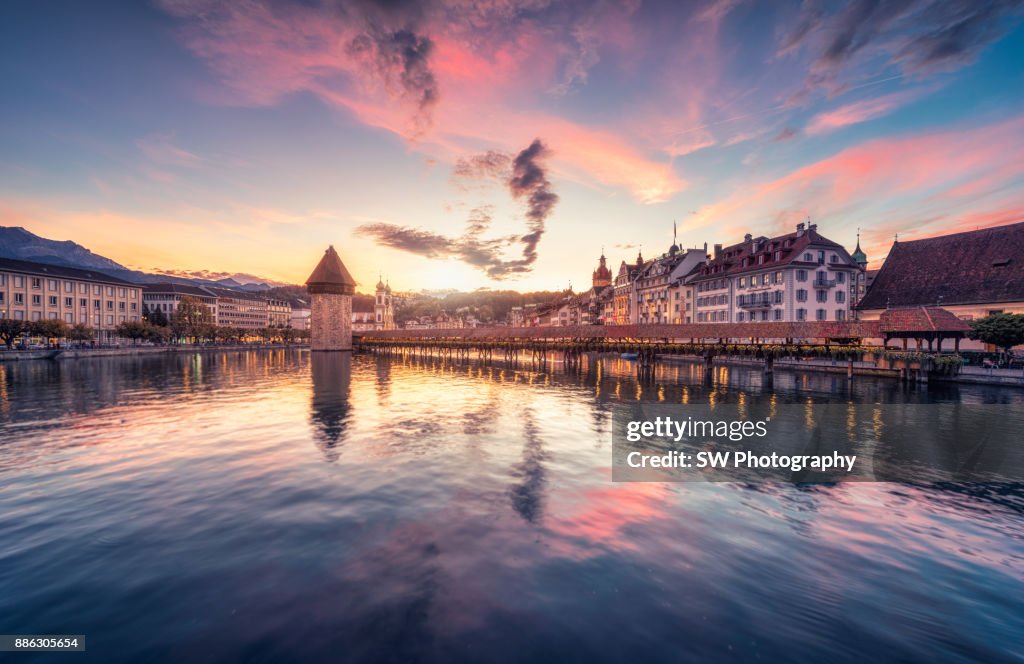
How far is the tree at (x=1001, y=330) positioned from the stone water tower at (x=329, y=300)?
3593 inches

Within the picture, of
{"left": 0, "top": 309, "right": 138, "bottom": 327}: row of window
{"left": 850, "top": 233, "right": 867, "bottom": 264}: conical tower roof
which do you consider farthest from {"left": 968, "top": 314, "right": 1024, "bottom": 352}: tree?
{"left": 0, "top": 309, "right": 138, "bottom": 327}: row of window

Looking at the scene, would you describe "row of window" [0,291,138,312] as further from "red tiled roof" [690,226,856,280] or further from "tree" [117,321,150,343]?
"red tiled roof" [690,226,856,280]

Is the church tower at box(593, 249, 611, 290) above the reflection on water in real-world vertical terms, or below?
above

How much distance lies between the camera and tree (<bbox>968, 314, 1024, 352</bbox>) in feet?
118

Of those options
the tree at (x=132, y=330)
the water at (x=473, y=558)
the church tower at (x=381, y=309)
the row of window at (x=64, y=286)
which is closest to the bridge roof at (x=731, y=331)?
Result: the water at (x=473, y=558)

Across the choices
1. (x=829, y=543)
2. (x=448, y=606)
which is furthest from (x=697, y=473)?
(x=448, y=606)

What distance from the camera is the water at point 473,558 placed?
21.0 feet

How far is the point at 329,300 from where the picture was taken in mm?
89312

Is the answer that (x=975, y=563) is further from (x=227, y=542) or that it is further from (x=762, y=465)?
(x=227, y=542)

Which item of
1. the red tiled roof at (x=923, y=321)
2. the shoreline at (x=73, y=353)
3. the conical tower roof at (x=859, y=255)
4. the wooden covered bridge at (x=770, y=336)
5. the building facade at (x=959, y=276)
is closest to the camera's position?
the red tiled roof at (x=923, y=321)

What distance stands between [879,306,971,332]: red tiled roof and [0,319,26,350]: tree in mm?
116403

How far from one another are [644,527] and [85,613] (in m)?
10.4

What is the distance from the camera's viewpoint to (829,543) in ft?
31.0

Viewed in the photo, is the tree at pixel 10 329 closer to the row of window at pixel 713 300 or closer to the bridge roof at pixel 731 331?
the bridge roof at pixel 731 331
